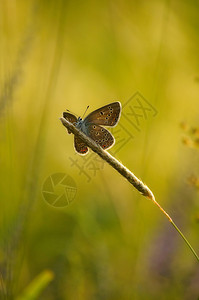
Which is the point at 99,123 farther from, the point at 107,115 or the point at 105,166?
the point at 105,166

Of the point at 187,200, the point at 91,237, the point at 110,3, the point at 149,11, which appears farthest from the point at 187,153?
the point at 149,11

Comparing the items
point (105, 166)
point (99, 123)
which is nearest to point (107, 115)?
point (99, 123)

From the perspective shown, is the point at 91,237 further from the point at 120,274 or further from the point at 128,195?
the point at 128,195

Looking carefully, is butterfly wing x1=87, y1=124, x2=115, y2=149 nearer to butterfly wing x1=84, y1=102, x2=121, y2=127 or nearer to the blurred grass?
butterfly wing x1=84, y1=102, x2=121, y2=127

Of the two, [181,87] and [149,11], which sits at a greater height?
[149,11]

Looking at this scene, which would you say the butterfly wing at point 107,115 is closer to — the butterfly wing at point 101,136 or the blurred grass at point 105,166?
the butterfly wing at point 101,136

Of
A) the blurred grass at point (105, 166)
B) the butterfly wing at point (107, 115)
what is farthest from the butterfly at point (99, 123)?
the blurred grass at point (105, 166)
